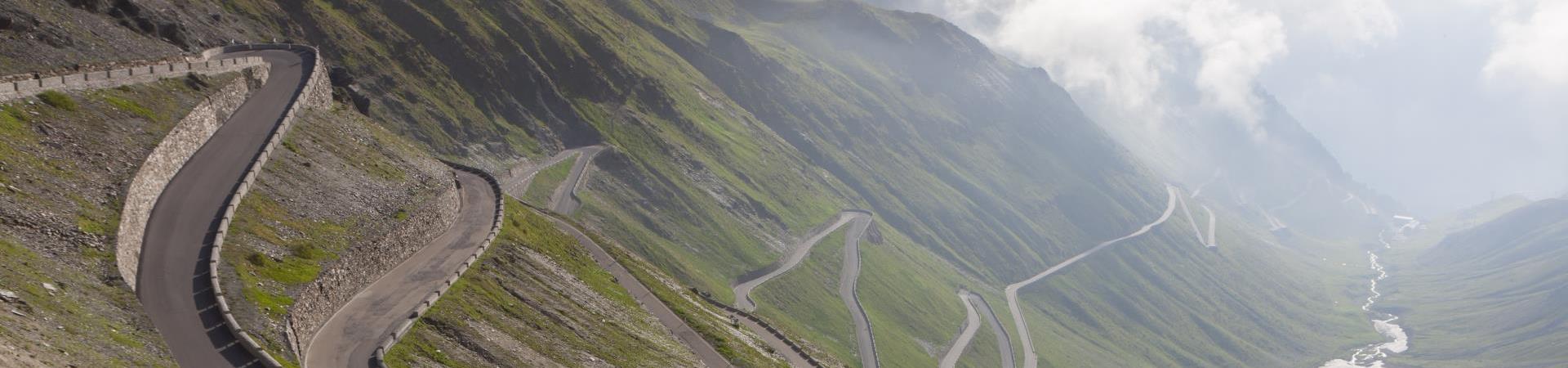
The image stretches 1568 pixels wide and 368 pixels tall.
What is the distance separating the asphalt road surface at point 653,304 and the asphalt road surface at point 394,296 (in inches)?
715

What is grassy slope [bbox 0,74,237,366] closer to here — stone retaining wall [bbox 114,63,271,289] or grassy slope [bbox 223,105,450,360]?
stone retaining wall [bbox 114,63,271,289]

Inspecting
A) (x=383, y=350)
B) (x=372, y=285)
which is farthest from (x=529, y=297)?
(x=383, y=350)

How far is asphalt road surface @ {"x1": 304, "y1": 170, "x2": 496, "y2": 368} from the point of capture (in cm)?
6544

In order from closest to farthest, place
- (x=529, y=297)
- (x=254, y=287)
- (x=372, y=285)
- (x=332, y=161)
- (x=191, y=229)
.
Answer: (x=254, y=287)
(x=191, y=229)
(x=372, y=285)
(x=529, y=297)
(x=332, y=161)

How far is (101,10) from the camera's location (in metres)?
100

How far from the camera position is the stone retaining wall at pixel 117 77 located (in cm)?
7088

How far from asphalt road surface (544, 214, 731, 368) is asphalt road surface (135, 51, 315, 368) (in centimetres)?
4004

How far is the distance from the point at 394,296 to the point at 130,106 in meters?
25.8

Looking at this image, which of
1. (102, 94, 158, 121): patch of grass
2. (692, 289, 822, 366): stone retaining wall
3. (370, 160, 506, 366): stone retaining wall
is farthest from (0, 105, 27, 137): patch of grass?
(692, 289, 822, 366): stone retaining wall

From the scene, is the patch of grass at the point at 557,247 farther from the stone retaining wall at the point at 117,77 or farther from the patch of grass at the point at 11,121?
the patch of grass at the point at 11,121

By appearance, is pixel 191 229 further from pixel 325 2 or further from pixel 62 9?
pixel 325 2

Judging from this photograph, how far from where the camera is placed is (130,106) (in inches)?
3216

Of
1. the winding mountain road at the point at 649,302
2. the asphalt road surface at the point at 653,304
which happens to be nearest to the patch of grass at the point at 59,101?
the asphalt road surface at the point at 653,304

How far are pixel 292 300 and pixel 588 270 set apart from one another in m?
50.4
